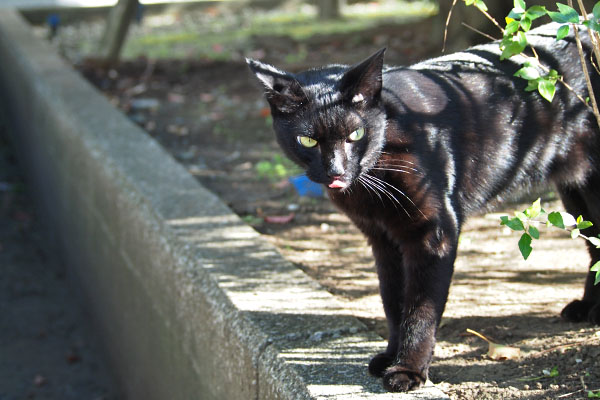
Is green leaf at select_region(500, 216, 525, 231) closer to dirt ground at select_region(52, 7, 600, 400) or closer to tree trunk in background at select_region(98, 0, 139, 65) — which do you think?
dirt ground at select_region(52, 7, 600, 400)

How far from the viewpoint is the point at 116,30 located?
7.80m

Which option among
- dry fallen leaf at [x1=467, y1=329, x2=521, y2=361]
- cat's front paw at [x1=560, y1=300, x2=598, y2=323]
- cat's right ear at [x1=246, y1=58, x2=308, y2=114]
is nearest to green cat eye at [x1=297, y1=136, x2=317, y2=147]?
cat's right ear at [x1=246, y1=58, x2=308, y2=114]

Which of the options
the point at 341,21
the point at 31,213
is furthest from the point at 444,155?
the point at 341,21

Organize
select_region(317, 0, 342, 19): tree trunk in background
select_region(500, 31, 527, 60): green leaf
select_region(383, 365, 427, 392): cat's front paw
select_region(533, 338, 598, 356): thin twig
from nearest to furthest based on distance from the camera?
select_region(500, 31, 527, 60): green leaf
select_region(383, 365, 427, 392): cat's front paw
select_region(533, 338, 598, 356): thin twig
select_region(317, 0, 342, 19): tree trunk in background

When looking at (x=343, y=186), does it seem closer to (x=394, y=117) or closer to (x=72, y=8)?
(x=394, y=117)

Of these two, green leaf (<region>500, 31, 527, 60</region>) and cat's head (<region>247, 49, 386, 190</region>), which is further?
cat's head (<region>247, 49, 386, 190</region>)

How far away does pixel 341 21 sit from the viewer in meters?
10.3

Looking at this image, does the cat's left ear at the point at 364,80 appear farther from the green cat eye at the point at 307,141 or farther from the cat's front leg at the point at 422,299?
the cat's front leg at the point at 422,299

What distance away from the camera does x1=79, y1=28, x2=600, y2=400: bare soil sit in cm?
241

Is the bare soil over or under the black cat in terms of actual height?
under

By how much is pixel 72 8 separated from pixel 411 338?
10.5 metres

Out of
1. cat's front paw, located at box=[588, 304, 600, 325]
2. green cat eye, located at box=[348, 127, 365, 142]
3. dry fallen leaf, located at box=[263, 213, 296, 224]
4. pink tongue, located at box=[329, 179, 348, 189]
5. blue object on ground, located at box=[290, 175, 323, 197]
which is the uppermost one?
green cat eye, located at box=[348, 127, 365, 142]

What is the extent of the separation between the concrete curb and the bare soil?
0.82ft

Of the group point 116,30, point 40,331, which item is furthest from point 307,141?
point 116,30
